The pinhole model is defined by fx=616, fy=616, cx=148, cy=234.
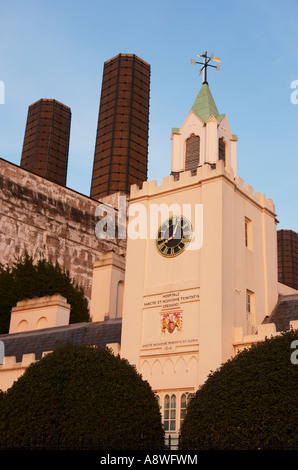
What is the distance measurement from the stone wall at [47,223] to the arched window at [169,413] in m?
40.5

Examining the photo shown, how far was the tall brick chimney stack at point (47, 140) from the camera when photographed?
122062 millimetres

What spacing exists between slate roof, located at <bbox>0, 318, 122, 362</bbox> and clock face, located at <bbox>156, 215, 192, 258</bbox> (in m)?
5.65

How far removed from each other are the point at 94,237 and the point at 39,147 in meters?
56.7

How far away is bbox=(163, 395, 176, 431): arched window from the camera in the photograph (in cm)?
2519

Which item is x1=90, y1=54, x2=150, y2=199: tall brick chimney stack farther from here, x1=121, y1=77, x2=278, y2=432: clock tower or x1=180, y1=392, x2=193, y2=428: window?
Answer: x1=180, y1=392, x2=193, y2=428: window

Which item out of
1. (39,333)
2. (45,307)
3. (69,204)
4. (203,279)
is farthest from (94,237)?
(203,279)

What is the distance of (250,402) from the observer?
56.4 ft

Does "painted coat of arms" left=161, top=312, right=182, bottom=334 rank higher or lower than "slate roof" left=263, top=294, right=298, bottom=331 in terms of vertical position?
lower

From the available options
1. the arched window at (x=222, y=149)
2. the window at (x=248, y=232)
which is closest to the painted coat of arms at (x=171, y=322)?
the window at (x=248, y=232)

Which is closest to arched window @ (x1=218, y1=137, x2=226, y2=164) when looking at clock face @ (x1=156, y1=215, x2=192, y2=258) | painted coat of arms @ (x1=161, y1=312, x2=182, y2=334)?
clock face @ (x1=156, y1=215, x2=192, y2=258)

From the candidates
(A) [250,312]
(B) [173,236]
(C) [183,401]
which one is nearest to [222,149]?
(B) [173,236]

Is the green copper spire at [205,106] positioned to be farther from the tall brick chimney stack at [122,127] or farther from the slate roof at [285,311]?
the tall brick chimney stack at [122,127]

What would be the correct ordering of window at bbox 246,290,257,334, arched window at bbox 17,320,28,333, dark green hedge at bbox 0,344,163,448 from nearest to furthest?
1. dark green hedge at bbox 0,344,163,448
2. window at bbox 246,290,257,334
3. arched window at bbox 17,320,28,333

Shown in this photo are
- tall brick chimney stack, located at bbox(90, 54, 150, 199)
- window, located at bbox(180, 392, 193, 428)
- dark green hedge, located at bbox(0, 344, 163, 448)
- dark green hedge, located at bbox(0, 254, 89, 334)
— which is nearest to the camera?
dark green hedge, located at bbox(0, 344, 163, 448)
